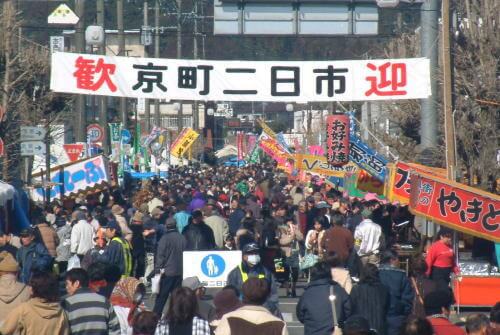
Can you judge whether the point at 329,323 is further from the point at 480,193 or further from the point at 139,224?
the point at 139,224

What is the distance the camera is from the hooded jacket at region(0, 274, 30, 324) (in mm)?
11023

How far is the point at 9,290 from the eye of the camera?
36.4 feet

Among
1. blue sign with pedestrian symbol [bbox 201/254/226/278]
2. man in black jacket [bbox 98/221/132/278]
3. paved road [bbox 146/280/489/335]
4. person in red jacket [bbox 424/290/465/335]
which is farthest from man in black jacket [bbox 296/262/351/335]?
blue sign with pedestrian symbol [bbox 201/254/226/278]

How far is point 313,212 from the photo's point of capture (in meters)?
26.0

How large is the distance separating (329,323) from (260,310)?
192 centimetres

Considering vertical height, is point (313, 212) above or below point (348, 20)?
below

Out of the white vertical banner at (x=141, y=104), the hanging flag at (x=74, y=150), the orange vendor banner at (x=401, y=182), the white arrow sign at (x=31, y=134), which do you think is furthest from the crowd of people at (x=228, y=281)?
the white vertical banner at (x=141, y=104)

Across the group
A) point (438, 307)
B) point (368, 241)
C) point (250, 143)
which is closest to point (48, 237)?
point (368, 241)

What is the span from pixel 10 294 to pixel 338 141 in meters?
22.9

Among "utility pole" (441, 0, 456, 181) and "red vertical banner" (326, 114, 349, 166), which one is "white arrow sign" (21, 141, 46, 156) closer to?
"utility pole" (441, 0, 456, 181)

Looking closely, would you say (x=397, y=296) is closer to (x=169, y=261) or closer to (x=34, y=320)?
(x=34, y=320)

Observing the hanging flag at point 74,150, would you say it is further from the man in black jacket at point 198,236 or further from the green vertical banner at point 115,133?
the man in black jacket at point 198,236

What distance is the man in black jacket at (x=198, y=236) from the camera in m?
19.8

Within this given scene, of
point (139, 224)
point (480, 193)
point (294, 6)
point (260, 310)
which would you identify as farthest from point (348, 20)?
point (260, 310)
